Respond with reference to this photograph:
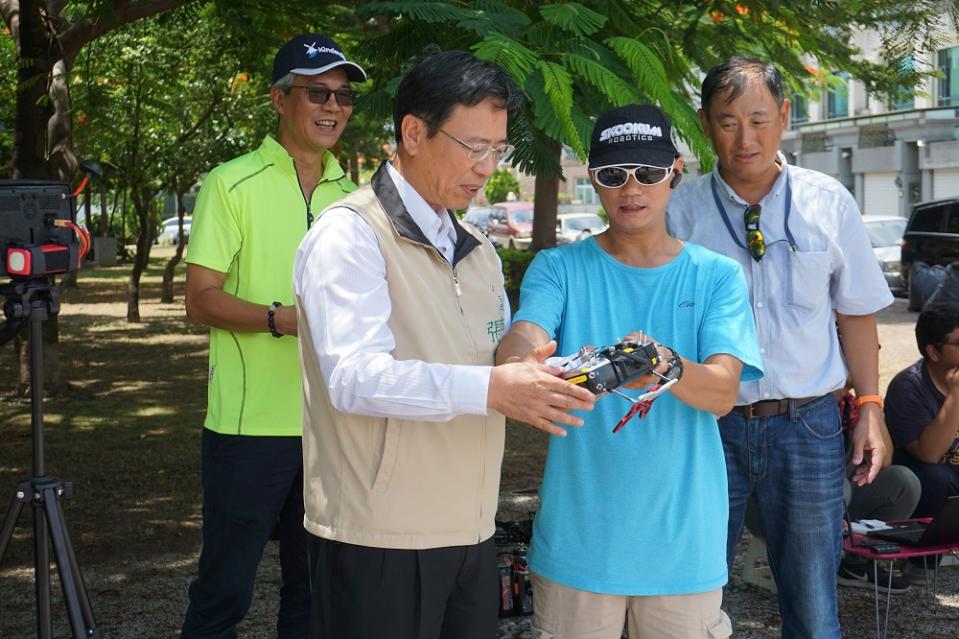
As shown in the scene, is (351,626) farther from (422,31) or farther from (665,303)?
(422,31)

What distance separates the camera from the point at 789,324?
352cm

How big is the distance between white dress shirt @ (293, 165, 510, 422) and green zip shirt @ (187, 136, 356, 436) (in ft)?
4.01

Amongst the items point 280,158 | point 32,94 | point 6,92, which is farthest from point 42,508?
point 6,92

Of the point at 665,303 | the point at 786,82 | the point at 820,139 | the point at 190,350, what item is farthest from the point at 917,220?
the point at 820,139

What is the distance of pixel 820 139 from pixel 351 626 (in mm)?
40061

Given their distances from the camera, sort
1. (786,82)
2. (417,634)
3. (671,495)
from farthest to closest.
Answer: (786,82)
(671,495)
(417,634)

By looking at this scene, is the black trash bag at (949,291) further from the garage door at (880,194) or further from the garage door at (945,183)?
the garage door at (880,194)

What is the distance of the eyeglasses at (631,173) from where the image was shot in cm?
296

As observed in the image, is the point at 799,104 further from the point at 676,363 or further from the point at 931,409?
the point at 676,363

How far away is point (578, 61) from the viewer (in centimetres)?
416

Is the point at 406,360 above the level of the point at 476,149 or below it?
below

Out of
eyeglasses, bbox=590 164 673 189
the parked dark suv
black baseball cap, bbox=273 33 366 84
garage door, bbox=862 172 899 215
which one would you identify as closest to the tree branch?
black baseball cap, bbox=273 33 366 84

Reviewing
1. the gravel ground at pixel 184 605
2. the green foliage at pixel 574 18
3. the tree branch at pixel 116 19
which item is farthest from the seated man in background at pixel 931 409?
the tree branch at pixel 116 19

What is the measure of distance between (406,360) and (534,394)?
0.29m
